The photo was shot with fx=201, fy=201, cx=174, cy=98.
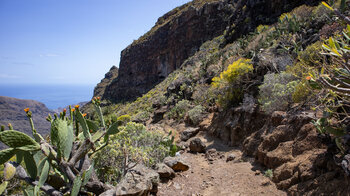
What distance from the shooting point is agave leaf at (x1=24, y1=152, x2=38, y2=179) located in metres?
2.97

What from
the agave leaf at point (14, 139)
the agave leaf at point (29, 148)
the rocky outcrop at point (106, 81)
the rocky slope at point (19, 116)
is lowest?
the rocky slope at point (19, 116)

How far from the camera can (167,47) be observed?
144 feet

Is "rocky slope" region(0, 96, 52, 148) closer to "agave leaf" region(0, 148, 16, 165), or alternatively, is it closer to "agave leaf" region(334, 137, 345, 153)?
"agave leaf" region(0, 148, 16, 165)

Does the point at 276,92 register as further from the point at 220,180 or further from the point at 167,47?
the point at 167,47

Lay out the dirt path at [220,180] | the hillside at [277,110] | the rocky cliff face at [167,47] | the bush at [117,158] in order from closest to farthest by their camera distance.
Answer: the hillside at [277,110]
the dirt path at [220,180]
the bush at [117,158]
the rocky cliff face at [167,47]

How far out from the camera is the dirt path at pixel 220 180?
4039 mm

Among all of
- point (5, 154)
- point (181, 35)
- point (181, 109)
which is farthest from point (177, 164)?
point (181, 35)

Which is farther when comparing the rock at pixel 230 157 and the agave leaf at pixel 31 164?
the rock at pixel 230 157

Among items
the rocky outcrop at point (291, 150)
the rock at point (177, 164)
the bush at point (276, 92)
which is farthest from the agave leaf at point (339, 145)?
the rock at point (177, 164)

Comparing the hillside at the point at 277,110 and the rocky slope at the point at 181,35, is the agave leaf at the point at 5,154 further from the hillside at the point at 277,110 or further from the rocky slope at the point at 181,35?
the rocky slope at the point at 181,35

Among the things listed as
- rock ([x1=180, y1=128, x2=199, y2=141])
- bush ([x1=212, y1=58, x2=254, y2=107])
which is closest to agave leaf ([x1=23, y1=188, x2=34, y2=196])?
rock ([x1=180, y1=128, x2=199, y2=141])

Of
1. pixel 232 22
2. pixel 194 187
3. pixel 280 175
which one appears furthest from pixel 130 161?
pixel 232 22

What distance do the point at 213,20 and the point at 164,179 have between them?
34753 mm

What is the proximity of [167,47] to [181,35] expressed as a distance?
467 cm
